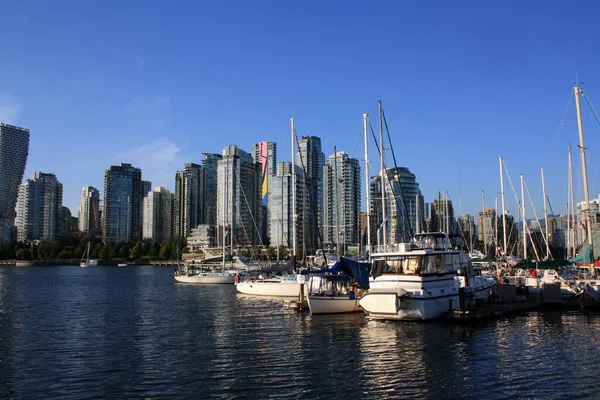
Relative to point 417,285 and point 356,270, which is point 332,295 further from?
point 417,285

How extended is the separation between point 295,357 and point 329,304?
1510 centimetres

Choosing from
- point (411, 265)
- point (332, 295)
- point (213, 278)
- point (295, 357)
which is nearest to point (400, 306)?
point (411, 265)

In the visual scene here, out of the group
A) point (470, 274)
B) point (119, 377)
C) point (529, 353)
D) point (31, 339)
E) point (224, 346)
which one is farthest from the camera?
point (470, 274)

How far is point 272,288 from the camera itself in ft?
189

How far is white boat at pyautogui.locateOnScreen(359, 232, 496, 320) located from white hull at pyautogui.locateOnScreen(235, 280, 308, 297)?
19717 millimetres

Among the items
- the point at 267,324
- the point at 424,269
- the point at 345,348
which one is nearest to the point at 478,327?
the point at 424,269

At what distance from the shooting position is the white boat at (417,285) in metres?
34.7

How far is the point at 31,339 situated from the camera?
101 feet

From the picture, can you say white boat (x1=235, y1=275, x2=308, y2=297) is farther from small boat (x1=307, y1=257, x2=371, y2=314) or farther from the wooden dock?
the wooden dock

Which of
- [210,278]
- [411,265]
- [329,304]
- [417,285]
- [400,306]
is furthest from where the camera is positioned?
[210,278]

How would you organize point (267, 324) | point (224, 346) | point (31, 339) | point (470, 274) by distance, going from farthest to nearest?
point (470, 274) < point (267, 324) < point (31, 339) < point (224, 346)

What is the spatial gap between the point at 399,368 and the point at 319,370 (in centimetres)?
345

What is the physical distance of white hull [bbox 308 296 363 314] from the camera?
39.5m

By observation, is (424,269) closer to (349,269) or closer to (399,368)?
(349,269)
